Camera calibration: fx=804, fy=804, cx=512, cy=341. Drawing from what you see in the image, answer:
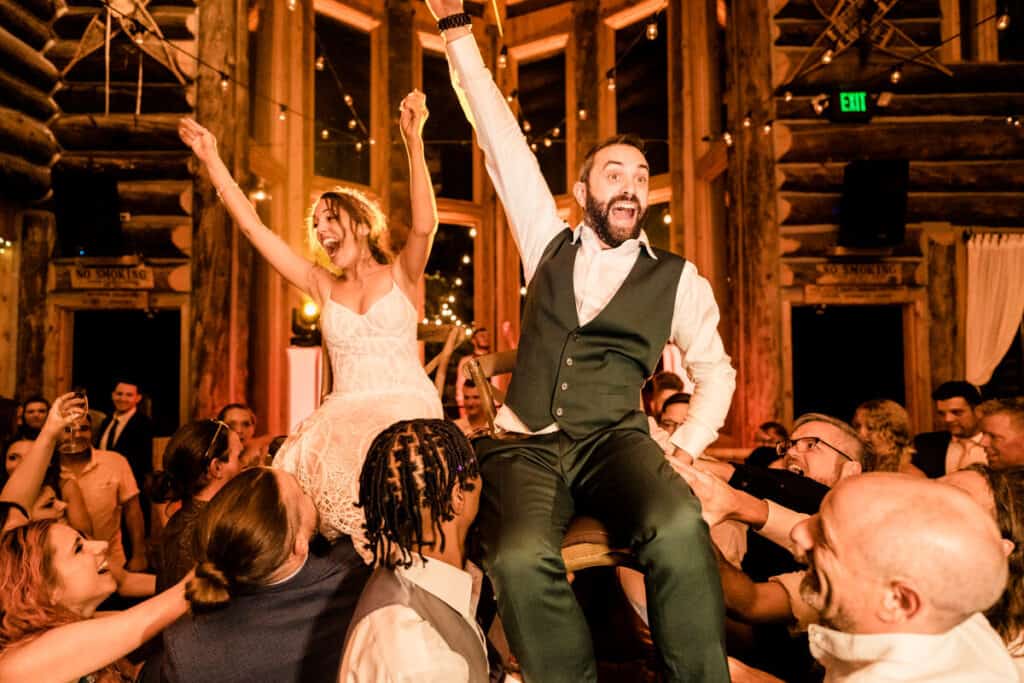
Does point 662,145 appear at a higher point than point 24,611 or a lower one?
higher

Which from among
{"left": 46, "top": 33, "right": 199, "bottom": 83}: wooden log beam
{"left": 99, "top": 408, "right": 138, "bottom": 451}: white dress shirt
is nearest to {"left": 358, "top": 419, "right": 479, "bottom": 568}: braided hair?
{"left": 99, "top": 408, "right": 138, "bottom": 451}: white dress shirt

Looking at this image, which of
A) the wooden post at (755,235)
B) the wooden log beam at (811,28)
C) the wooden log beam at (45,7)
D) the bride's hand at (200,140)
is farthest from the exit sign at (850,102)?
the wooden log beam at (45,7)

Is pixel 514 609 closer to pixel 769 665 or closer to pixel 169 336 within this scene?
pixel 769 665

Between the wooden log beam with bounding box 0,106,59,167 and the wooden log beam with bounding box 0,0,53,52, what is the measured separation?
666 millimetres

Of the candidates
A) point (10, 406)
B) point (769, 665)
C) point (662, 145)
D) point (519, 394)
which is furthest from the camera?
point (662, 145)

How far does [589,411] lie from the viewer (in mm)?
2230

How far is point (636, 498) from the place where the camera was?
77.7 inches

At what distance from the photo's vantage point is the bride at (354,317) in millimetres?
2430

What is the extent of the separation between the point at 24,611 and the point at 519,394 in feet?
4.48

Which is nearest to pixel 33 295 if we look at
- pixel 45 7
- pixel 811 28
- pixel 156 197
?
pixel 156 197

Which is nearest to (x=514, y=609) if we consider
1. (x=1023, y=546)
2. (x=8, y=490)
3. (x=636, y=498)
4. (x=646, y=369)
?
(x=636, y=498)

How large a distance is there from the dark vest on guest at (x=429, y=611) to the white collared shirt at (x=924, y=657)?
2.51 ft

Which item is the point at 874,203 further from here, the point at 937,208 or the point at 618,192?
the point at 618,192

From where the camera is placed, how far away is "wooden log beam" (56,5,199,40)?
8273mm
